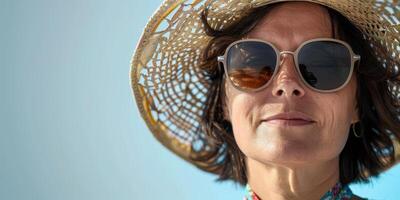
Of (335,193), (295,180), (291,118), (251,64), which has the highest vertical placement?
(251,64)

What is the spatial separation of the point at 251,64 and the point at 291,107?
25 cm

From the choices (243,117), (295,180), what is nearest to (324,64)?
(243,117)

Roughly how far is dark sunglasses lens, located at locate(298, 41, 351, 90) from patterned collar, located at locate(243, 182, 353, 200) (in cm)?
47

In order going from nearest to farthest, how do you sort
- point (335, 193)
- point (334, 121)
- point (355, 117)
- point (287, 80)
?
1. point (287, 80)
2. point (334, 121)
3. point (335, 193)
4. point (355, 117)

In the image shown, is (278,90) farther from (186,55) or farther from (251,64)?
(186,55)

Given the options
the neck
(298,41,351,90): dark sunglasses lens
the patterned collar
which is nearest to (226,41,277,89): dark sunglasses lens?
(298,41,351,90): dark sunglasses lens

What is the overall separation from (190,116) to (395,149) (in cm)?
103

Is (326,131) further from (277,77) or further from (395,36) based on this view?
(395,36)

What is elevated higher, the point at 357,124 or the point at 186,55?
the point at 186,55

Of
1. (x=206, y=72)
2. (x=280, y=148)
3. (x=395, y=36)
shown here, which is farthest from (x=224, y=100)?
(x=395, y=36)

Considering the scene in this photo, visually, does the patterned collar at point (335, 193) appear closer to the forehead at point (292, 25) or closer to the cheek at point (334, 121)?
the cheek at point (334, 121)

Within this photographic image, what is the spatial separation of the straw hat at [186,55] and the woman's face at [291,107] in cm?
10

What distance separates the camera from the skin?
263cm

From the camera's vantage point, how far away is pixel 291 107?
262 cm
